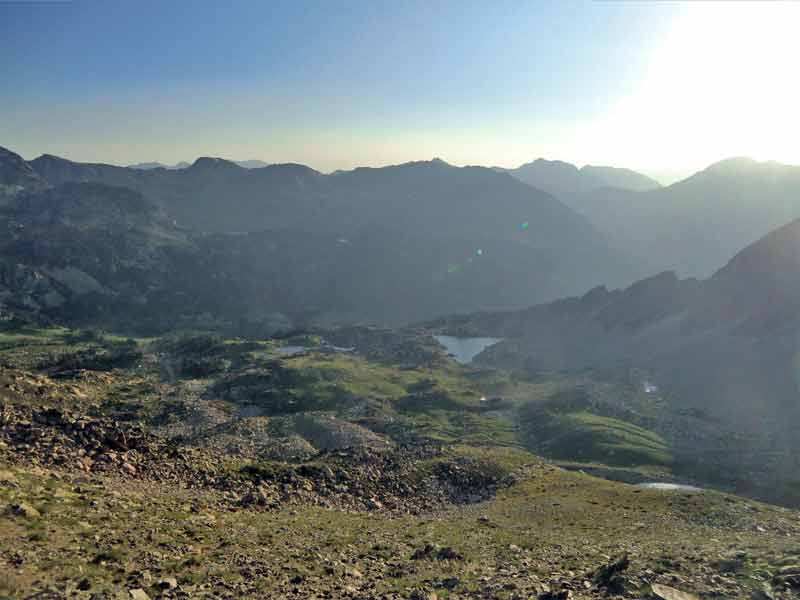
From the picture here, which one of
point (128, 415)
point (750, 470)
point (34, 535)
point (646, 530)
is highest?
point (34, 535)

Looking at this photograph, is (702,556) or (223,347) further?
(223,347)

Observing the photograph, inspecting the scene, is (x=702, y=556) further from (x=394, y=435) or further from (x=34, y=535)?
(x=394, y=435)

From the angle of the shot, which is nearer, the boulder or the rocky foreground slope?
the boulder

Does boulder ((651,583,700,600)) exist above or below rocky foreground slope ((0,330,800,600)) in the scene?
above

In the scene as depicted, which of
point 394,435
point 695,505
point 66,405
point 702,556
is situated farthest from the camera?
point 394,435

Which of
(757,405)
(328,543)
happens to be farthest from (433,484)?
(757,405)

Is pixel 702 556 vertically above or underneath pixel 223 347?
above

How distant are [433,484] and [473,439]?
54302mm

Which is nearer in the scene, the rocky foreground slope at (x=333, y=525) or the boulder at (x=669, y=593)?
the boulder at (x=669, y=593)

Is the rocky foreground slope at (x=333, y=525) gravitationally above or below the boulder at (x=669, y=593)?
below

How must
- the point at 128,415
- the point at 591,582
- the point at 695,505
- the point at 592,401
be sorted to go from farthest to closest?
1. the point at 592,401
2. the point at 128,415
3. the point at 695,505
4. the point at 591,582

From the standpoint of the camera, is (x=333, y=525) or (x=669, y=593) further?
(x=333, y=525)

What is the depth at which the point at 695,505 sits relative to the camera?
47.8 meters

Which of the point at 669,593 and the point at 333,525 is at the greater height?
the point at 669,593
